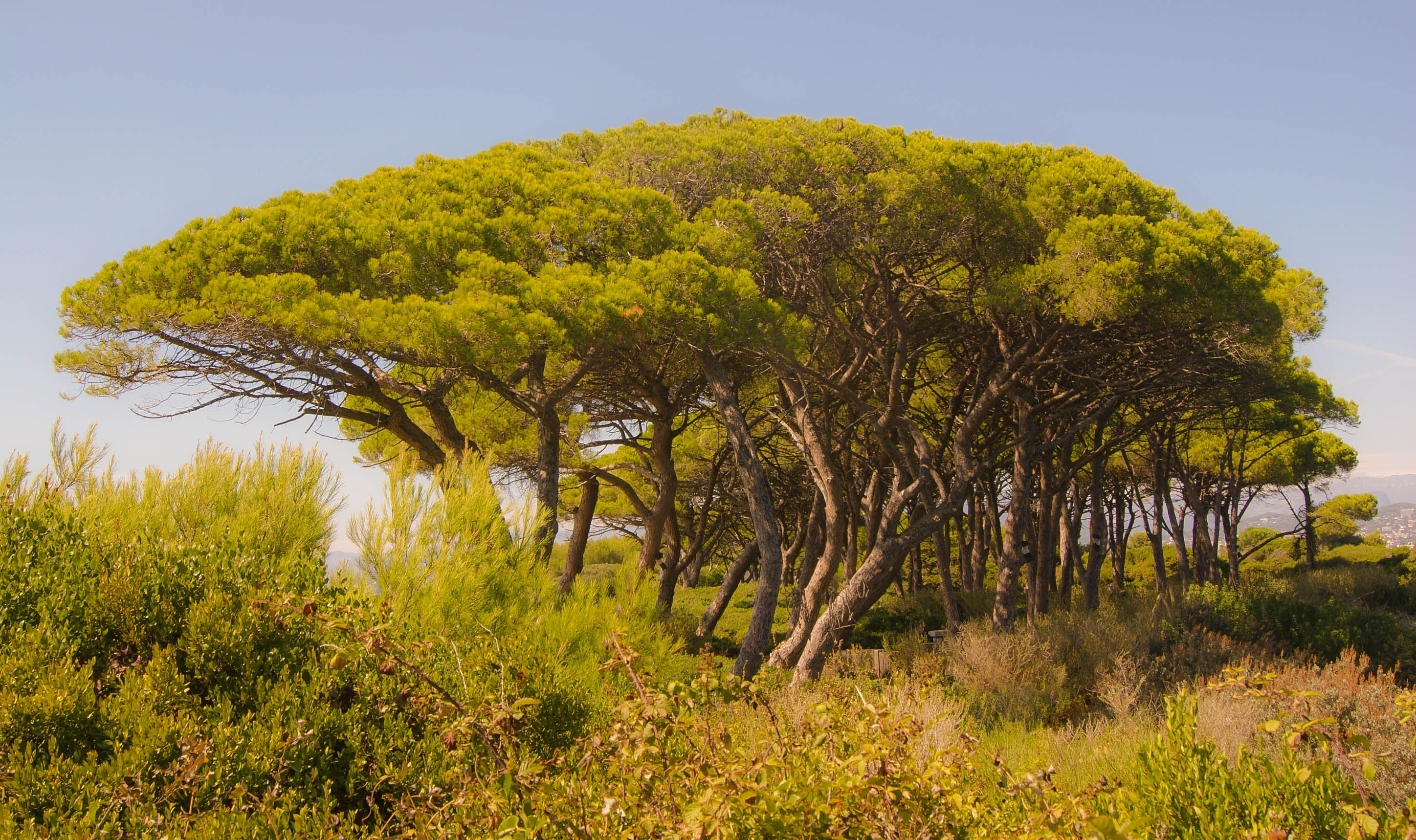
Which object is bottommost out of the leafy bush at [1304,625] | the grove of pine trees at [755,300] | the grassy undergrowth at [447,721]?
the leafy bush at [1304,625]

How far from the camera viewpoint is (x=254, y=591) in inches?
146

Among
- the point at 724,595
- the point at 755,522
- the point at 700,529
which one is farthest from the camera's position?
the point at 700,529

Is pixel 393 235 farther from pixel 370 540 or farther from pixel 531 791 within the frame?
pixel 531 791

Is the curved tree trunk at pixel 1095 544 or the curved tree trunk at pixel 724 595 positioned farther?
the curved tree trunk at pixel 1095 544

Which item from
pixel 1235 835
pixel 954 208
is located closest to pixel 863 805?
pixel 1235 835

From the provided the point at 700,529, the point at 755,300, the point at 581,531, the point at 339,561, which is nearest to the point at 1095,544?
the point at 700,529

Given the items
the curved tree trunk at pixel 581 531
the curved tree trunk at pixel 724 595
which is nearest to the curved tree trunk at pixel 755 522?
the curved tree trunk at pixel 724 595

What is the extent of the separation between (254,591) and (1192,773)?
13.8 ft

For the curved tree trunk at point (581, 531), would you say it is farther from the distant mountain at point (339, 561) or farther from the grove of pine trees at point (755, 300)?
the distant mountain at point (339, 561)

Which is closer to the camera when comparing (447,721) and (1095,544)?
(447,721)

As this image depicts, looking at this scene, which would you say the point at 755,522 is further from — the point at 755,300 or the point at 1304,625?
the point at 1304,625

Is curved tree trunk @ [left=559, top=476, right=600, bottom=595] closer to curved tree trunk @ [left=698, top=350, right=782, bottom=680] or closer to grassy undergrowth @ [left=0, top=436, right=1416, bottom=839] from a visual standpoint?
curved tree trunk @ [left=698, top=350, right=782, bottom=680]

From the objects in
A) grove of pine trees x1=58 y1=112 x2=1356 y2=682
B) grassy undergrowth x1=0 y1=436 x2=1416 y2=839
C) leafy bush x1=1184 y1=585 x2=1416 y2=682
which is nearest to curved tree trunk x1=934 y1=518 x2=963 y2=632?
grove of pine trees x1=58 y1=112 x2=1356 y2=682

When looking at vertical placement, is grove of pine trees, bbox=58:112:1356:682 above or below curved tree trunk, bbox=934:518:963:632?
above
